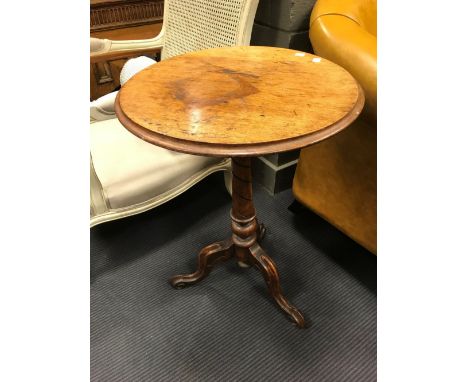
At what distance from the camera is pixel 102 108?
150 cm

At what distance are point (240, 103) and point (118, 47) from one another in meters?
1.01

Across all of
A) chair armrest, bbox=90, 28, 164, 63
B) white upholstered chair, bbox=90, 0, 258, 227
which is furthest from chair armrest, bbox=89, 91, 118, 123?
chair armrest, bbox=90, 28, 164, 63

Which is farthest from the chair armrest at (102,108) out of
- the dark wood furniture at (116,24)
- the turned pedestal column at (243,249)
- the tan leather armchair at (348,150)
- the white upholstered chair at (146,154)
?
the dark wood furniture at (116,24)

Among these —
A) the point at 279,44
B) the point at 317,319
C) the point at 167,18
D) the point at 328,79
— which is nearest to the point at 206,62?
the point at 328,79

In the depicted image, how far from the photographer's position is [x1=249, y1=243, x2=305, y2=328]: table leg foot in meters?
1.22

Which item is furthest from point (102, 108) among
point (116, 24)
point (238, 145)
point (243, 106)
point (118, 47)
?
point (116, 24)

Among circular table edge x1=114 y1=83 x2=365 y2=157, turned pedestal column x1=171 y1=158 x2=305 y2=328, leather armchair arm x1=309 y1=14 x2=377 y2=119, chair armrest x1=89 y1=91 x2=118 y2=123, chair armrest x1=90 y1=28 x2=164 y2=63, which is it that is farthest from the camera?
chair armrest x1=90 y1=28 x2=164 y2=63

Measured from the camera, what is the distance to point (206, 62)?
44.3 inches

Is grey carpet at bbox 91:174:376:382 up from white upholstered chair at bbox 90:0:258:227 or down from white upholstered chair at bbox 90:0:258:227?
down

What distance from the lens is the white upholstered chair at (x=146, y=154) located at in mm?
1277

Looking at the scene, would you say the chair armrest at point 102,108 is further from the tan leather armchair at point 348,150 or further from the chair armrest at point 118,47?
the tan leather armchair at point 348,150

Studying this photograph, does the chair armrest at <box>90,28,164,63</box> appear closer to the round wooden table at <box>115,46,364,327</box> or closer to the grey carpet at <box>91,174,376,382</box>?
the round wooden table at <box>115,46,364,327</box>

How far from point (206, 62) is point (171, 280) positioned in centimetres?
78

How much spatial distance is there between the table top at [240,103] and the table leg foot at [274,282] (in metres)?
0.56
